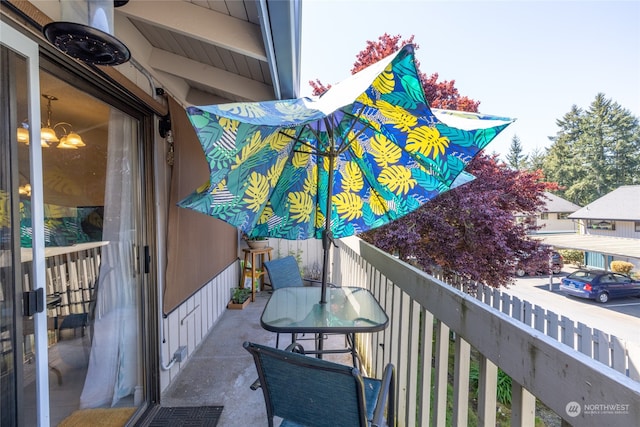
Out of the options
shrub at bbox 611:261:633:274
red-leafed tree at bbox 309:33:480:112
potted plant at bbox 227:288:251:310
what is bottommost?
shrub at bbox 611:261:633:274

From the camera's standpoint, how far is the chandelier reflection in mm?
1167

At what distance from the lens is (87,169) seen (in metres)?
1.65

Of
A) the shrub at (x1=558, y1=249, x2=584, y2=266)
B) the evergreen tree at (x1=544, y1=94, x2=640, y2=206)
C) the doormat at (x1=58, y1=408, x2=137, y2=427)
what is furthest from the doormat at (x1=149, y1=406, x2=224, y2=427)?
the evergreen tree at (x1=544, y1=94, x2=640, y2=206)

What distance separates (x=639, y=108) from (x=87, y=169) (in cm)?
3333

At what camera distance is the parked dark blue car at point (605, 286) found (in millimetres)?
7809

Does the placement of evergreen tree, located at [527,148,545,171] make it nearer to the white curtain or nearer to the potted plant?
the potted plant

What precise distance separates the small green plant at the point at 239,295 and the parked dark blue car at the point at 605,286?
29.4 ft

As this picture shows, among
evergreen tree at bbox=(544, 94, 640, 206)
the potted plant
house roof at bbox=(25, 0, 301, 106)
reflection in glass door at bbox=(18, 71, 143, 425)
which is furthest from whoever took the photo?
evergreen tree at bbox=(544, 94, 640, 206)

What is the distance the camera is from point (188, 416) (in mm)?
2064

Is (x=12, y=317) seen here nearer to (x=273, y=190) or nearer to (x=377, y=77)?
(x=273, y=190)

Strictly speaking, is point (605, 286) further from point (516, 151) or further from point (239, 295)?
point (516, 151)

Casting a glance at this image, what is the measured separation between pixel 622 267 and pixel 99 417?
11448mm

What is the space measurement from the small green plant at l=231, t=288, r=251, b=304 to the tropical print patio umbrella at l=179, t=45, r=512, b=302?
247 cm

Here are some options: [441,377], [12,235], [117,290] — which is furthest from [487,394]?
[117,290]
